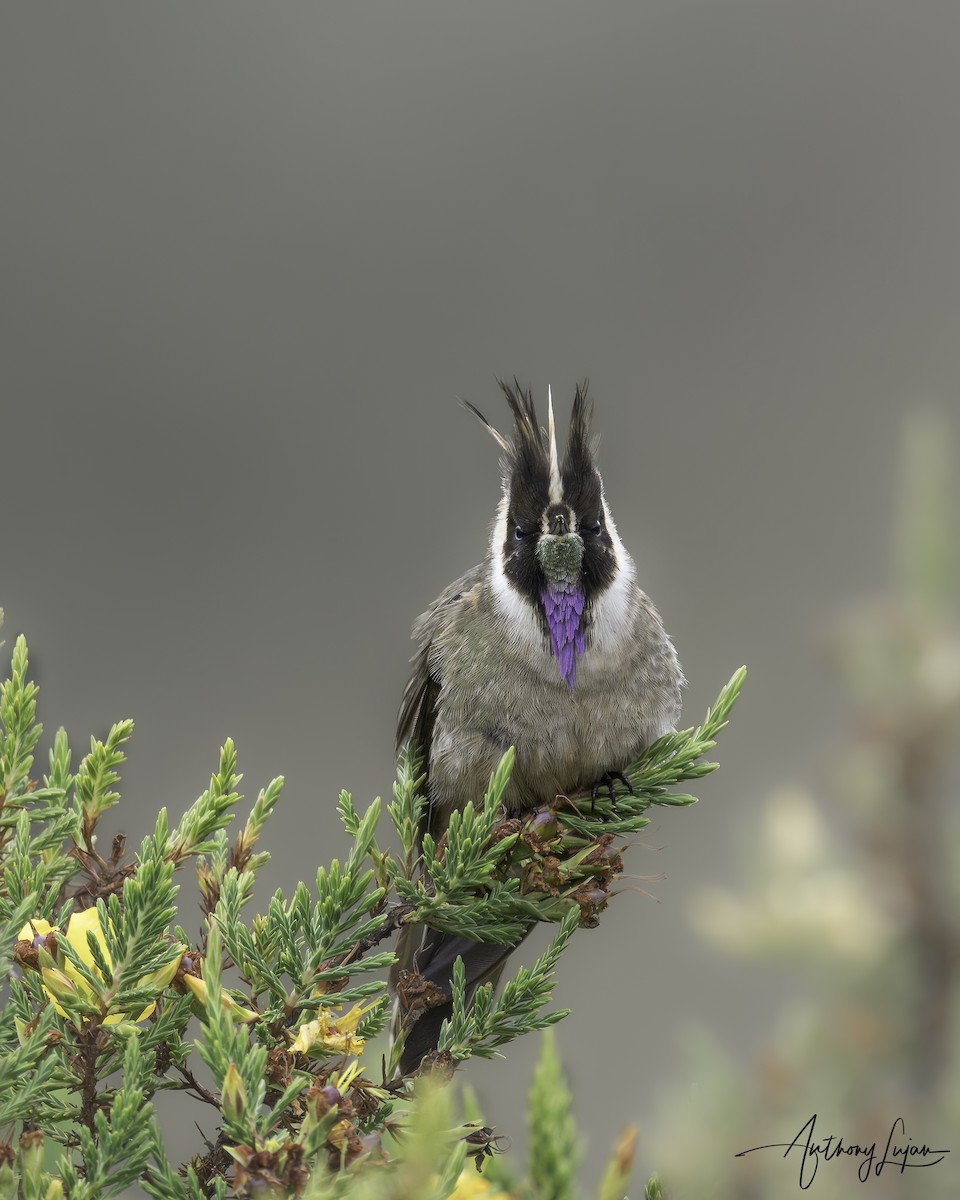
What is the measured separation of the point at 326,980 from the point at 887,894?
2.67 feet

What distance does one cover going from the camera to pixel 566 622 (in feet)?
9.74

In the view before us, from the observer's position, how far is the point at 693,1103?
180 cm

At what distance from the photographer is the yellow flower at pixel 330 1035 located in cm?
154

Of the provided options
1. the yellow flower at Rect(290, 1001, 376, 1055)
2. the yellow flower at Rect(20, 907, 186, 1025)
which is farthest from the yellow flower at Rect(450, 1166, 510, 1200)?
the yellow flower at Rect(20, 907, 186, 1025)

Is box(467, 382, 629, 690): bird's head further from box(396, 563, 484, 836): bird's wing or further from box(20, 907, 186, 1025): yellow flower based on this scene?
box(20, 907, 186, 1025): yellow flower

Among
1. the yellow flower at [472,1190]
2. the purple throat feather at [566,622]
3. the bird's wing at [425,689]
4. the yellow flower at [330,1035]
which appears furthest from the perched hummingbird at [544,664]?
the yellow flower at [472,1190]

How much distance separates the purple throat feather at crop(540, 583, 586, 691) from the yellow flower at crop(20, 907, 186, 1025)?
1.59 metres

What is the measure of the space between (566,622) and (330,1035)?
1540mm

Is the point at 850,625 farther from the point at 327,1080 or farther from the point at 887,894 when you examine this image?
the point at 327,1080

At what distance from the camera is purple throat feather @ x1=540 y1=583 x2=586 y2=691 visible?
2.95 metres

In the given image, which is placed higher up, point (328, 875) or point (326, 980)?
point (328, 875)

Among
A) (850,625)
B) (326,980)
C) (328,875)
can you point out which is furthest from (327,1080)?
(850,625)

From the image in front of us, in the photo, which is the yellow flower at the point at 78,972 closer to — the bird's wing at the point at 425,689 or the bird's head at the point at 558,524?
the bird's head at the point at 558,524
